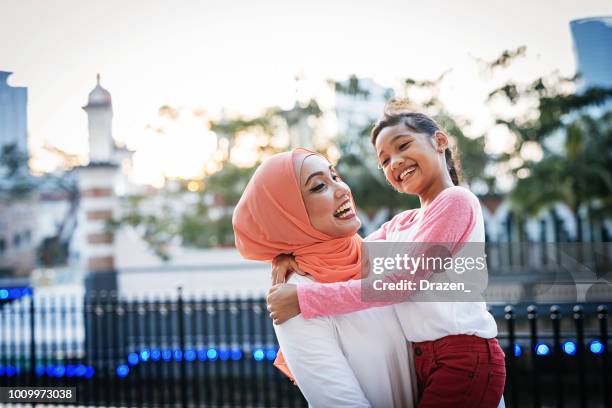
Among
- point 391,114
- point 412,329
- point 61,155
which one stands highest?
point 61,155

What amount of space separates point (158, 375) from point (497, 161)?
18.7 feet

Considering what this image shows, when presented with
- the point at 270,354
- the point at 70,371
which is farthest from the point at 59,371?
the point at 270,354

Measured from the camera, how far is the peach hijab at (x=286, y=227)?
1762 mm

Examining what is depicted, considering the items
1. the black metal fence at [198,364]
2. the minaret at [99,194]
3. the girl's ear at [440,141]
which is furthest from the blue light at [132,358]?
the girl's ear at [440,141]

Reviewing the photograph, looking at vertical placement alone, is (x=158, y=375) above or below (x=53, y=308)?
below

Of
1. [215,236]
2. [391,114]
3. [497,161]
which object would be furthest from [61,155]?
[391,114]

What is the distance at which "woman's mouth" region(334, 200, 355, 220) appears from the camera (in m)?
1.80

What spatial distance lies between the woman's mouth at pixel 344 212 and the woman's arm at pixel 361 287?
0.23 metres

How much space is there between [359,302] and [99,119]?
8459 millimetres

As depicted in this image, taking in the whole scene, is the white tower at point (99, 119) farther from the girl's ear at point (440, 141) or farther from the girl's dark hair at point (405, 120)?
the girl's ear at point (440, 141)

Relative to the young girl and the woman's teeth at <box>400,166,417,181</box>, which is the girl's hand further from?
the woman's teeth at <box>400,166,417,181</box>

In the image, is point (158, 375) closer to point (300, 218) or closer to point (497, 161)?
point (300, 218)

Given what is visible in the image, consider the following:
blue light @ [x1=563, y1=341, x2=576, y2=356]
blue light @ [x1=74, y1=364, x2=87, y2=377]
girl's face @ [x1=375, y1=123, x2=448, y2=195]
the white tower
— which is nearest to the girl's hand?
girl's face @ [x1=375, y1=123, x2=448, y2=195]

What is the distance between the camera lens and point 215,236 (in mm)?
10086
